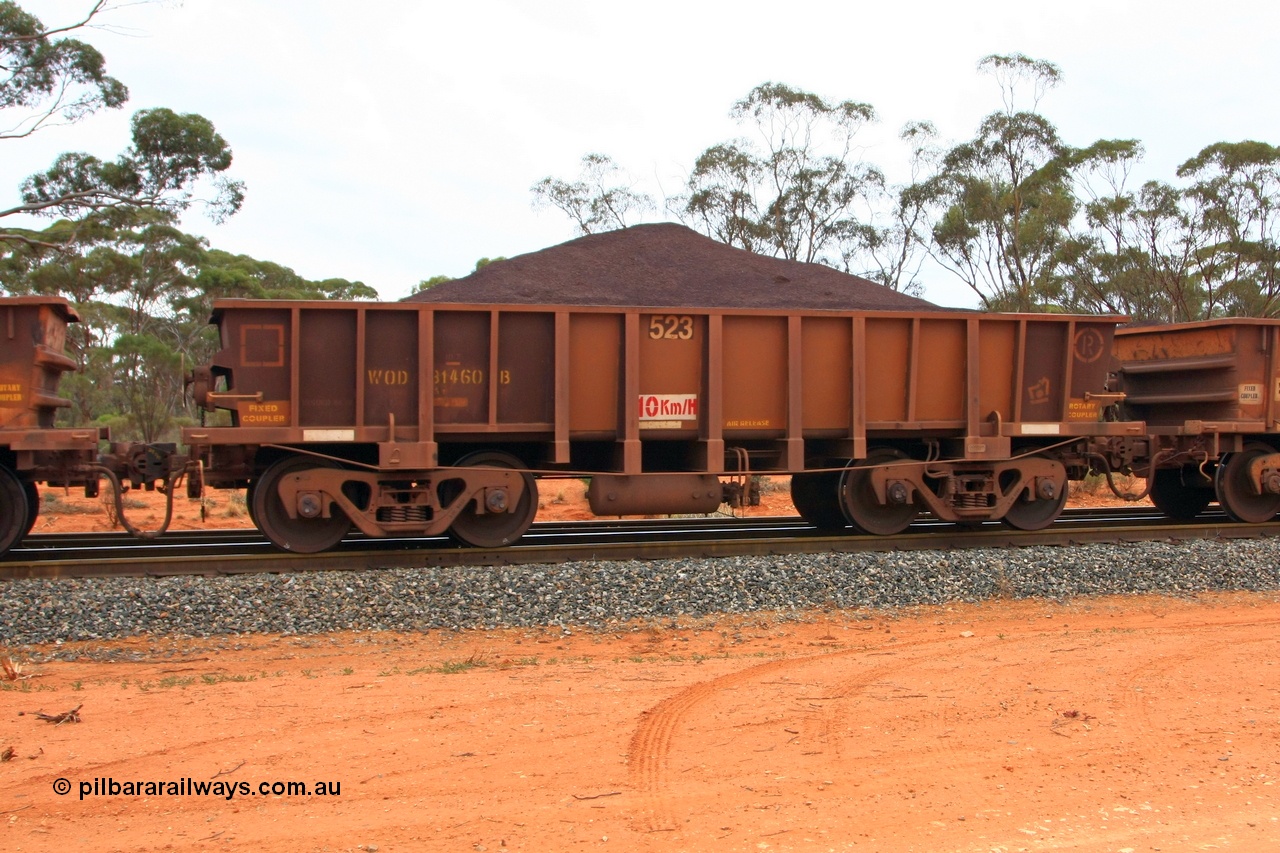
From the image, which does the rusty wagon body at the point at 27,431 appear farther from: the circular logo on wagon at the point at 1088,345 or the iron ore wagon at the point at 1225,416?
the iron ore wagon at the point at 1225,416

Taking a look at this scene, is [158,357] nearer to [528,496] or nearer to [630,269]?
[630,269]

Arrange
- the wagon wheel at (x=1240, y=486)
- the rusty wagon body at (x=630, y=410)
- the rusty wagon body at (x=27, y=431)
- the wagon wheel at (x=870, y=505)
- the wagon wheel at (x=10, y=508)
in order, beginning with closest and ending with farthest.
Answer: the rusty wagon body at (x=27, y=431)
the wagon wheel at (x=10, y=508)
the rusty wagon body at (x=630, y=410)
the wagon wheel at (x=870, y=505)
the wagon wheel at (x=1240, y=486)

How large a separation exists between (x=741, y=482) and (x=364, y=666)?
5.21 meters

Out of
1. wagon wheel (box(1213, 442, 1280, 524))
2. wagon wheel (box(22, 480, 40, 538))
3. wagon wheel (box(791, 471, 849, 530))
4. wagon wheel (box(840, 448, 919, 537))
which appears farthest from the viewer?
wagon wheel (box(1213, 442, 1280, 524))

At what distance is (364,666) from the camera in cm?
690

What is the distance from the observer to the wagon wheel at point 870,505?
1098 centimetres

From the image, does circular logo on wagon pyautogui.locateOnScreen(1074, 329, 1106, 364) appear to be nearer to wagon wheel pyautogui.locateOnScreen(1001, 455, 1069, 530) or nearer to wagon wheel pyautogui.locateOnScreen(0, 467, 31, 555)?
wagon wheel pyautogui.locateOnScreen(1001, 455, 1069, 530)

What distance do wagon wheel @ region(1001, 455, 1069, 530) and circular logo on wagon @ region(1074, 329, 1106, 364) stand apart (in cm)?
134

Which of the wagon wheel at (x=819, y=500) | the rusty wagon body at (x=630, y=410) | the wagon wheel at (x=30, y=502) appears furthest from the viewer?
the wagon wheel at (x=819, y=500)

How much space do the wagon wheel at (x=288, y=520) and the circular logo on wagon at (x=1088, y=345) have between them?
26.5 ft

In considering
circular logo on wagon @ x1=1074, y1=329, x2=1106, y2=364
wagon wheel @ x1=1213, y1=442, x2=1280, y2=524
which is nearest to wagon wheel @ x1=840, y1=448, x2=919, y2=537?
circular logo on wagon @ x1=1074, y1=329, x2=1106, y2=364

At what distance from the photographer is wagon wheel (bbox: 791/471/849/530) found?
39.2 ft
